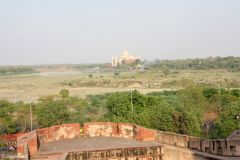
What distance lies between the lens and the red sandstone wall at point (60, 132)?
49.0 feet

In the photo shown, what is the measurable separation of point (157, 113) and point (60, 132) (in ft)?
21.7

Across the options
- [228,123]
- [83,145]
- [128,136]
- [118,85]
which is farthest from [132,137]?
[118,85]

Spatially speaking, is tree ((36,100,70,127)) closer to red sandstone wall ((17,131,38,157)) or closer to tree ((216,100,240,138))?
tree ((216,100,240,138))

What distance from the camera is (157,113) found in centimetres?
2078

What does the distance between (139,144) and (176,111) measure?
7.42m

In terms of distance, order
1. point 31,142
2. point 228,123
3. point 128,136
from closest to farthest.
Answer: point 31,142, point 128,136, point 228,123

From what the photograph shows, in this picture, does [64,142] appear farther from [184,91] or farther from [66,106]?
[184,91]

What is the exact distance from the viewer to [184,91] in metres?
32.2

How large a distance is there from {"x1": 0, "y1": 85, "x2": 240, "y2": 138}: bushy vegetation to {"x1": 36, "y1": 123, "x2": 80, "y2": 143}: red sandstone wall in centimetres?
570

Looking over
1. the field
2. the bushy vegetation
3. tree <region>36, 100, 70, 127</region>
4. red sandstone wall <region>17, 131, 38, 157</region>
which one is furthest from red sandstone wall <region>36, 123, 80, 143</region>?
the field

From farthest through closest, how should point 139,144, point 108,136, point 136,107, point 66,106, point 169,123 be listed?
point 66,106, point 136,107, point 169,123, point 108,136, point 139,144

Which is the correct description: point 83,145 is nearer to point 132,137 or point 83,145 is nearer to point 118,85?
point 132,137

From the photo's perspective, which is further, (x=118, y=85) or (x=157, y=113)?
(x=118, y=85)

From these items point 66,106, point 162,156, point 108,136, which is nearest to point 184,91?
point 66,106
